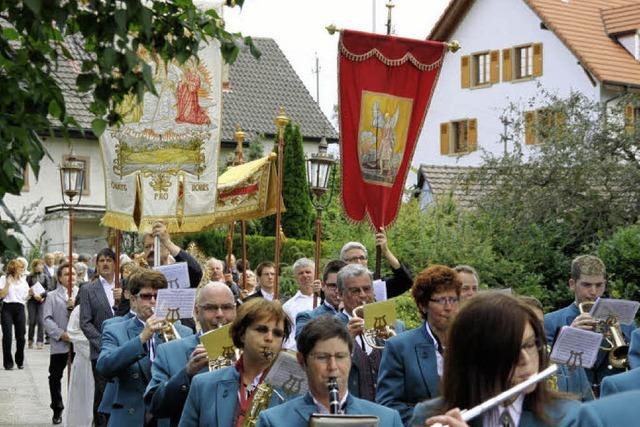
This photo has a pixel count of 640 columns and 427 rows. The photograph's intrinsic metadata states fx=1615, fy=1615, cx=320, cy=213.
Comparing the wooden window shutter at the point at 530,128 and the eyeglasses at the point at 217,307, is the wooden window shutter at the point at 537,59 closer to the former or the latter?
the wooden window shutter at the point at 530,128

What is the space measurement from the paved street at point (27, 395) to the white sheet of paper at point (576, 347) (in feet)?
32.2

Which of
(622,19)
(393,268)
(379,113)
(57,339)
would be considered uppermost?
(622,19)

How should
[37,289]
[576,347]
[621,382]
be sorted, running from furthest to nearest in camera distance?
[37,289] < [576,347] < [621,382]

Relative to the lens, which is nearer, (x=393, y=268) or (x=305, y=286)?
(x=393, y=268)

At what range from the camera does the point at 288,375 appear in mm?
7324

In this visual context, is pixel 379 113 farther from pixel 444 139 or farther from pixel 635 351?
pixel 444 139

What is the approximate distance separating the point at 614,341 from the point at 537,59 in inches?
1890

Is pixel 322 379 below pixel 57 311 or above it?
above

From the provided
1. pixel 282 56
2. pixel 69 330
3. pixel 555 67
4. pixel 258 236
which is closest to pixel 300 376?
pixel 69 330

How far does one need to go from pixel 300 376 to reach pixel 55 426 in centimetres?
1117

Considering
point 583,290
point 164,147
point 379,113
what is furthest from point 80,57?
point 164,147

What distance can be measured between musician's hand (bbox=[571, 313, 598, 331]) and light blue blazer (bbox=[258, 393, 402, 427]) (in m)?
4.48

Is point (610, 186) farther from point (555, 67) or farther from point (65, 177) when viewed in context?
point (555, 67)

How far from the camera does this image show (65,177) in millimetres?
20250
